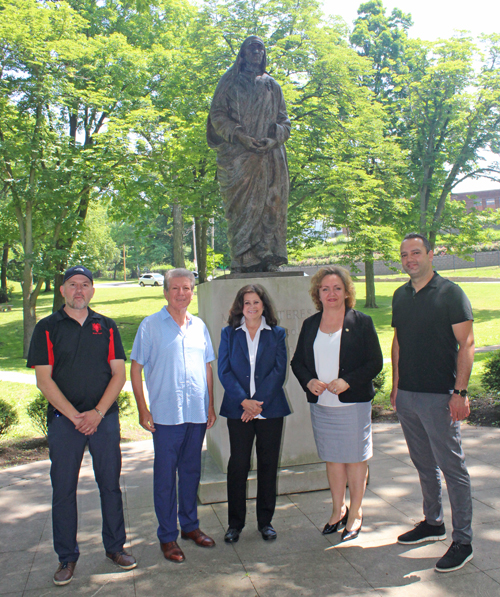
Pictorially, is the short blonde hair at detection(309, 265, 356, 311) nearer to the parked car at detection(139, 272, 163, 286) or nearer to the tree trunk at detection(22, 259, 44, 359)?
the tree trunk at detection(22, 259, 44, 359)

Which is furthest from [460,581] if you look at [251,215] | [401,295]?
[251,215]

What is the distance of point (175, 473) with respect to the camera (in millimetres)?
3623

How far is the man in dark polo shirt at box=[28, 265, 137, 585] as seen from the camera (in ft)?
10.7

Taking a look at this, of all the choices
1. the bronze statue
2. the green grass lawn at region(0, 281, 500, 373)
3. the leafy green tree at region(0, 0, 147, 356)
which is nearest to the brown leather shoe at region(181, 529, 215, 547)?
the bronze statue

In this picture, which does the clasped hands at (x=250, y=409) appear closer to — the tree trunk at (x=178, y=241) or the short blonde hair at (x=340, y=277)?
the short blonde hair at (x=340, y=277)

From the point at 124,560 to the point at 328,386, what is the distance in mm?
1802

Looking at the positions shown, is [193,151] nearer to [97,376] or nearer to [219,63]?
[219,63]

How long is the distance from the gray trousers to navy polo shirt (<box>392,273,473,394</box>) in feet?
0.34

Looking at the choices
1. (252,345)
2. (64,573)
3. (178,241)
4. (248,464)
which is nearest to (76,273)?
(252,345)

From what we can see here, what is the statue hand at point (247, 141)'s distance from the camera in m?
4.86

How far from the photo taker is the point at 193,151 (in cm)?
1547

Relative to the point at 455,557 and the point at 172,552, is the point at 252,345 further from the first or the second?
the point at 455,557

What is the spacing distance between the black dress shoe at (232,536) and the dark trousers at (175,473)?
234mm

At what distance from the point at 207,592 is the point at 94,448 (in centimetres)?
114
